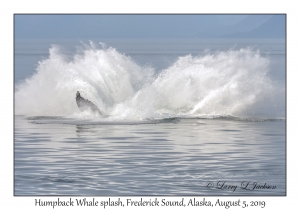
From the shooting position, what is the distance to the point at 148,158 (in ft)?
71.9

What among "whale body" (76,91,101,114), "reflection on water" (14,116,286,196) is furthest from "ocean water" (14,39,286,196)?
"whale body" (76,91,101,114)

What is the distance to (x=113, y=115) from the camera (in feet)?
106

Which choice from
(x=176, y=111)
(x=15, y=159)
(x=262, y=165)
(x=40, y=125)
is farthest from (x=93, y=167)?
(x=176, y=111)

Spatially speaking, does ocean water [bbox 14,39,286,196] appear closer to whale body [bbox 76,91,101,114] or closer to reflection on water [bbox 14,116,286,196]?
reflection on water [bbox 14,116,286,196]

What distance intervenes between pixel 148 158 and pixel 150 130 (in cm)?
641

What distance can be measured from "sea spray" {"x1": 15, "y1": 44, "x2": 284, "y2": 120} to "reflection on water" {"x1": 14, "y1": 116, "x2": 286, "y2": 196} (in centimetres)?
380

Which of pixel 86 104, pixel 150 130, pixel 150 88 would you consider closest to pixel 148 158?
pixel 150 130

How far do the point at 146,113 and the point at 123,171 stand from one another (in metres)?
12.5

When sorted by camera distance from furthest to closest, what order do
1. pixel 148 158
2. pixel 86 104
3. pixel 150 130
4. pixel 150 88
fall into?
1. pixel 150 88
2. pixel 86 104
3. pixel 150 130
4. pixel 148 158

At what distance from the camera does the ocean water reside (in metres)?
18.7

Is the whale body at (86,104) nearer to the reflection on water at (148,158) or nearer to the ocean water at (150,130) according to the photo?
the ocean water at (150,130)

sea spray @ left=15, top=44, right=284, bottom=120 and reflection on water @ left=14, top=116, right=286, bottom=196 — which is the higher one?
sea spray @ left=15, top=44, right=284, bottom=120

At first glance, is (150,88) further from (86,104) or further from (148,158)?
(148,158)

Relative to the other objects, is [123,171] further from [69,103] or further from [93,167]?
[69,103]
